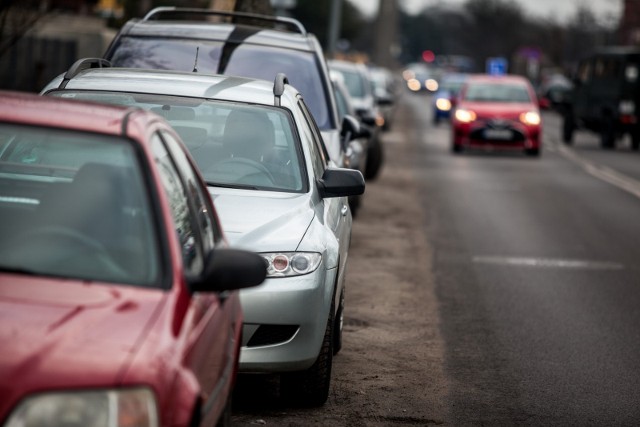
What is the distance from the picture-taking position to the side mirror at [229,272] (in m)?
4.38

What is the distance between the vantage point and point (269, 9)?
18.2m

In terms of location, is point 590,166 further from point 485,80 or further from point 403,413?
point 403,413

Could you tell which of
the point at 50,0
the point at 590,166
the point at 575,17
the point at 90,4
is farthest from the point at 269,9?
the point at 575,17

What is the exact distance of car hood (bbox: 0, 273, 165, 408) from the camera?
364 cm

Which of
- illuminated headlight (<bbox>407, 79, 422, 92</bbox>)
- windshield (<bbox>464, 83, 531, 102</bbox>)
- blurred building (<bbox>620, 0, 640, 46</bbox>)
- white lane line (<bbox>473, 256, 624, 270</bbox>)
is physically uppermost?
white lane line (<bbox>473, 256, 624, 270</bbox>)

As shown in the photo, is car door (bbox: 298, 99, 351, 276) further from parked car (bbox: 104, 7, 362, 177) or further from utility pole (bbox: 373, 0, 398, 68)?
utility pole (bbox: 373, 0, 398, 68)

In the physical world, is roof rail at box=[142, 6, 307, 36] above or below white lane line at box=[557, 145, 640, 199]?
above

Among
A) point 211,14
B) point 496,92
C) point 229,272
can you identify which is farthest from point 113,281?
point 496,92

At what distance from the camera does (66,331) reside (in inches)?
150

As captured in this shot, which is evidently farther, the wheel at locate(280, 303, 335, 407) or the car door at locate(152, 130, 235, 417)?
the wheel at locate(280, 303, 335, 407)

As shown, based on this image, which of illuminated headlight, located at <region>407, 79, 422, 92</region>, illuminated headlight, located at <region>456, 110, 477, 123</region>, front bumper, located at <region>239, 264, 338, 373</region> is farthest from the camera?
illuminated headlight, located at <region>407, 79, 422, 92</region>

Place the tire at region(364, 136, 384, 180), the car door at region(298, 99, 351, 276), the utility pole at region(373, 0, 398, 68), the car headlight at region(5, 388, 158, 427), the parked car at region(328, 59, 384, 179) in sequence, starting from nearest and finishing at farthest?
the car headlight at region(5, 388, 158, 427), the car door at region(298, 99, 351, 276), the tire at region(364, 136, 384, 180), the parked car at region(328, 59, 384, 179), the utility pole at region(373, 0, 398, 68)

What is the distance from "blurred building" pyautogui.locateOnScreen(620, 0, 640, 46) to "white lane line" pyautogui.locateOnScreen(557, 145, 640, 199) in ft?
189

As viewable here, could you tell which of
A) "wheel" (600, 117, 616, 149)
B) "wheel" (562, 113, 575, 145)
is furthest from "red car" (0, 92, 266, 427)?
"wheel" (562, 113, 575, 145)
